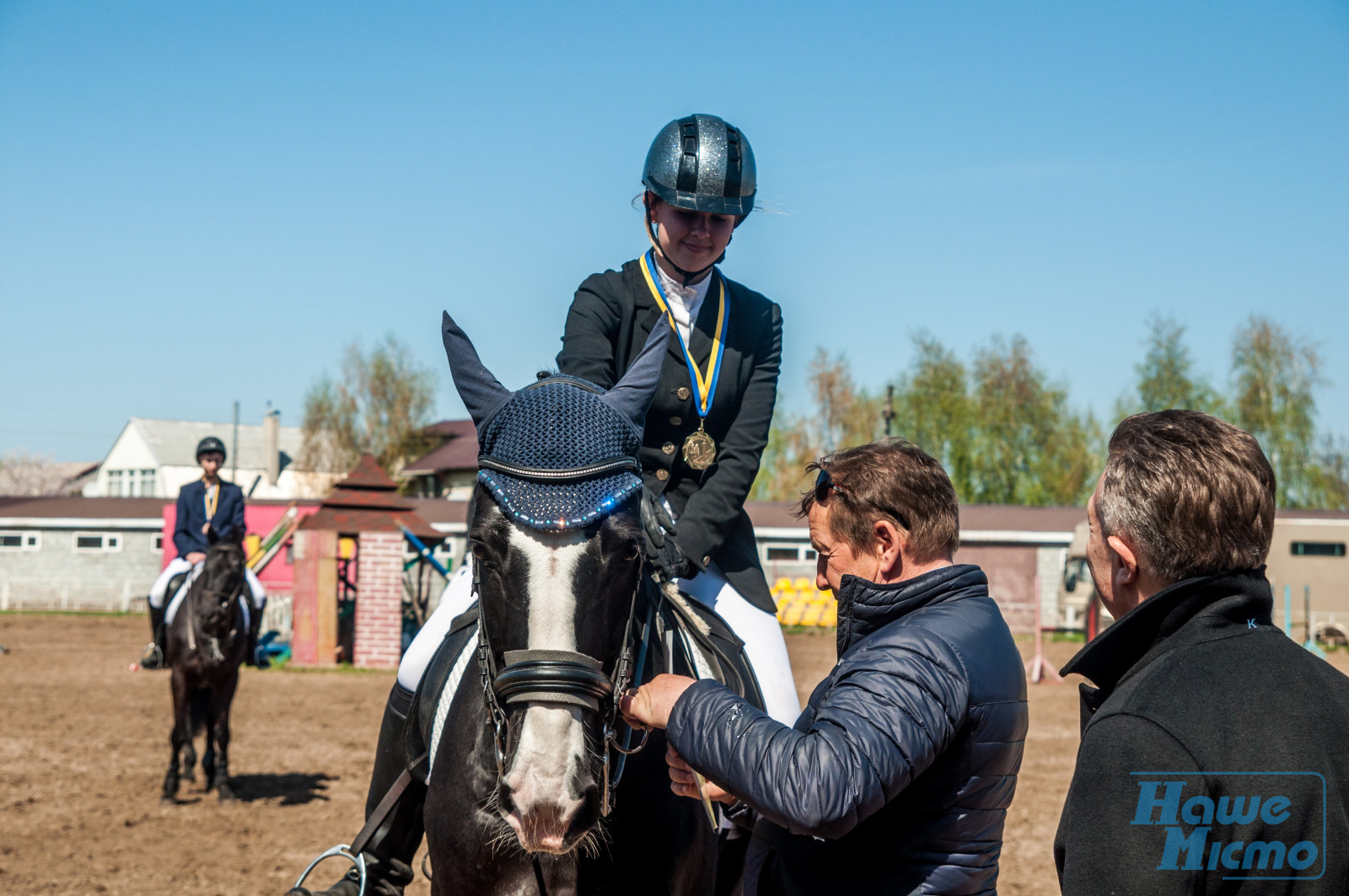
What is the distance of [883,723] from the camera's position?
2.04m

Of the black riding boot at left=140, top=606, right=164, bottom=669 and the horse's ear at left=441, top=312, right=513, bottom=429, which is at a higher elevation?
the horse's ear at left=441, top=312, right=513, bottom=429

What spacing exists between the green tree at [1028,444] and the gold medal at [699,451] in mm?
46037

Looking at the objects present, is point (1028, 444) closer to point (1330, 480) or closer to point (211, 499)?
point (1330, 480)

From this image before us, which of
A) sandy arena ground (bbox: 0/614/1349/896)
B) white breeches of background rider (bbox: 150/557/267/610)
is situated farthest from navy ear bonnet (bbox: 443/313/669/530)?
white breeches of background rider (bbox: 150/557/267/610)

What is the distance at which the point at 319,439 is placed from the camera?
53.6 meters

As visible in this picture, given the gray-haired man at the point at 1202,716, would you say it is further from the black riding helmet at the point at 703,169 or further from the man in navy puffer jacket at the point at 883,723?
the black riding helmet at the point at 703,169

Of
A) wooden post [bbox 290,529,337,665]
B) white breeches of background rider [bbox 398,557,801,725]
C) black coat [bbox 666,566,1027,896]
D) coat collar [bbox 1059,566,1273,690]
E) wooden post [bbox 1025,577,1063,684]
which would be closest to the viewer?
coat collar [bbox 1059,566,1273,690]

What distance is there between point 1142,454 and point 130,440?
262 feet

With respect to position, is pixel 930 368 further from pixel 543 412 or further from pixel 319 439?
pixel 543 412

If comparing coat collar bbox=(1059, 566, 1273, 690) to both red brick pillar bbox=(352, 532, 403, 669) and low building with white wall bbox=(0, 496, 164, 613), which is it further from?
low building with white wall bbox=(0, 496, 164, 613)

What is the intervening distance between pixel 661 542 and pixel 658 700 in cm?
61

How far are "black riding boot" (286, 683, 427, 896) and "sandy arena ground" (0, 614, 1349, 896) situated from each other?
381 centimetres

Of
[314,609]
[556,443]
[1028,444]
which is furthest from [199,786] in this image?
[1028,444]

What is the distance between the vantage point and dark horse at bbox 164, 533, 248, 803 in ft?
31.7
